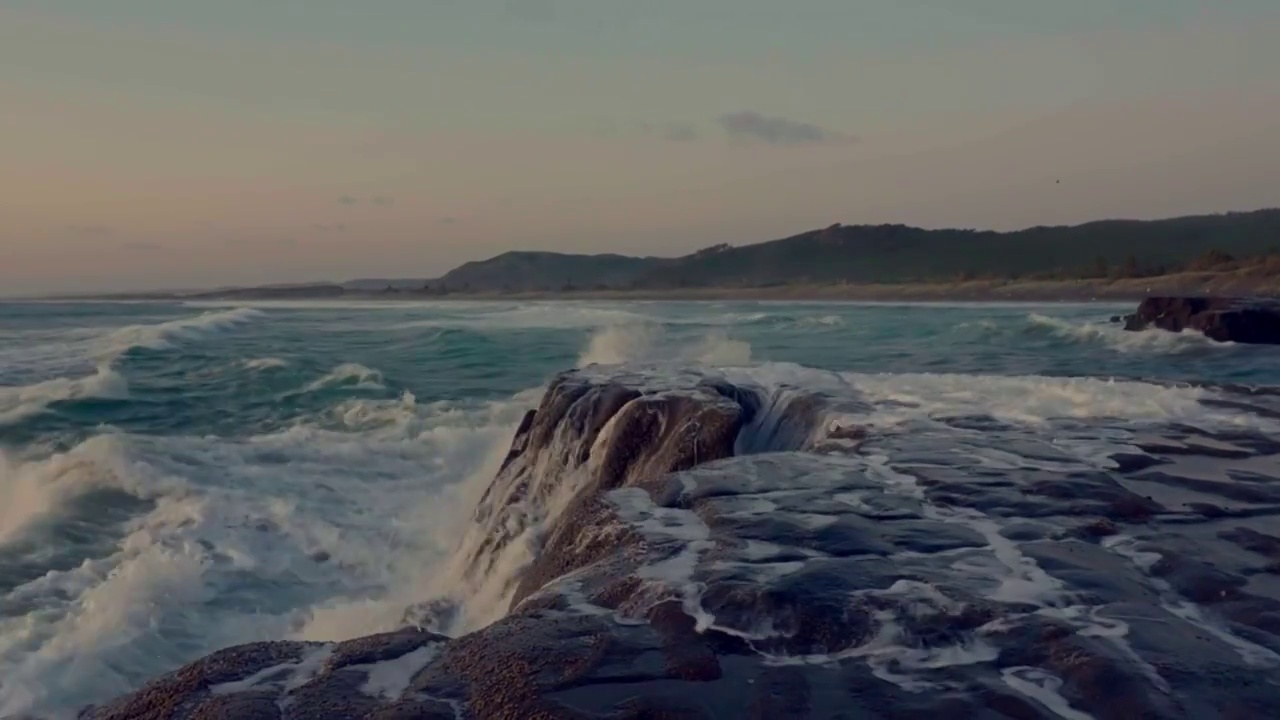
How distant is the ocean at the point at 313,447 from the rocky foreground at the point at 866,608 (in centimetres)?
105

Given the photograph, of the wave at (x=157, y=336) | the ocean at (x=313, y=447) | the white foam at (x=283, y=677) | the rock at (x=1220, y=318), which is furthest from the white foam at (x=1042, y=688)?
the wave at (x=157, y=336)

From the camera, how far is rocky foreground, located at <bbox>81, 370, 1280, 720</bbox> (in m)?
3.97

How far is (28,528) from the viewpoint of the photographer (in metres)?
12.1

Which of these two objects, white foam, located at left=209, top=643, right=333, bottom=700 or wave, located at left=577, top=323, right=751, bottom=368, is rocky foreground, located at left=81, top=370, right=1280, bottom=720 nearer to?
white foam, located at left=209, top=643, right=333, bottom=700

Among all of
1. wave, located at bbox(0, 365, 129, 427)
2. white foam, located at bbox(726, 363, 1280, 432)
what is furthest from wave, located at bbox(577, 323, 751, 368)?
white foam, located at bbox(726, 363, 1280, 432)

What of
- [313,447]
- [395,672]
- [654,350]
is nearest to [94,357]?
[654,350]

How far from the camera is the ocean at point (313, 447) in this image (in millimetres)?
9109

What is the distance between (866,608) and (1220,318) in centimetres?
2110

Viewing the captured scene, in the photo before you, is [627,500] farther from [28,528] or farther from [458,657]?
[28,528]

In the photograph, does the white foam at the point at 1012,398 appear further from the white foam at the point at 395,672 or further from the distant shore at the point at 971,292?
the distant shore at the point at 971,292

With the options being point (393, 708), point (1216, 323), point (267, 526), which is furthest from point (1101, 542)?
point (1216, 323)

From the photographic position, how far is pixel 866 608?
482 cm

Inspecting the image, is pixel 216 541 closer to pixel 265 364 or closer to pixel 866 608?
pixel 866 608

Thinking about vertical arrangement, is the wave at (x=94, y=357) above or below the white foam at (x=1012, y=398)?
below
